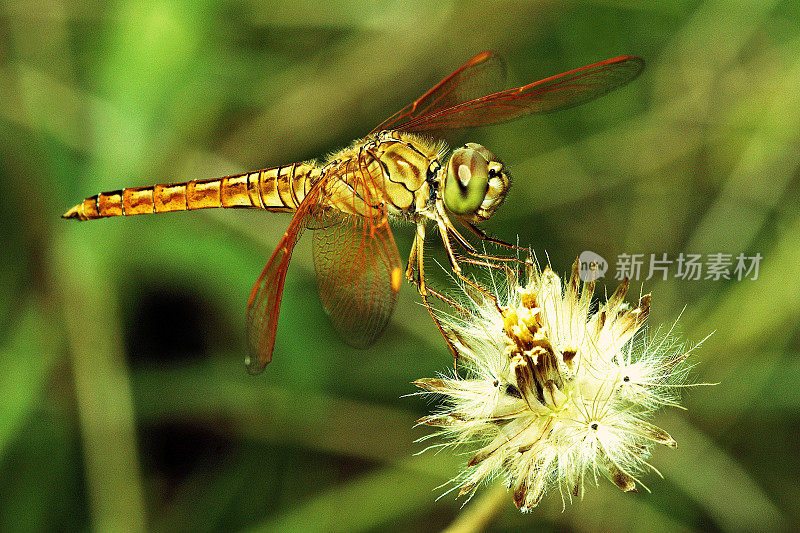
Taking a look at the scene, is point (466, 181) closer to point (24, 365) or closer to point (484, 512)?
point (484, 512)

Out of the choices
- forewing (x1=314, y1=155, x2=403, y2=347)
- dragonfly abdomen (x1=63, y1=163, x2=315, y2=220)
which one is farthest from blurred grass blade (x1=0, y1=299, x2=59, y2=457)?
forewing (x1=314, y1=155, x2=403, y2=347)

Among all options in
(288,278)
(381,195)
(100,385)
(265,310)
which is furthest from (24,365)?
(381,195)

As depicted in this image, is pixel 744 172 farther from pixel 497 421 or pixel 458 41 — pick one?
pixel 497 421

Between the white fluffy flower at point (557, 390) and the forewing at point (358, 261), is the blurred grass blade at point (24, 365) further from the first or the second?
Result: the white fluffy flower at point (557, 390)

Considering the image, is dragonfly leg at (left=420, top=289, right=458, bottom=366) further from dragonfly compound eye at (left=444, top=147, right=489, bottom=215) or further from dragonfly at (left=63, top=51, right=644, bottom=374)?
dragonfly compound eye at (left=444, top=147, right=489, bottom=215)

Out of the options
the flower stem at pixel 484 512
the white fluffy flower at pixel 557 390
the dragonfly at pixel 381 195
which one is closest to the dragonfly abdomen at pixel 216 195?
the dragonfly at pixel 381 195

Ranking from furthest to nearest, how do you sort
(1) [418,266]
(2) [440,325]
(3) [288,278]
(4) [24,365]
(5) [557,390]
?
(3) [288,278], (4) [24,365], (1) [418,266], (2) [440,325], (5) [557,390]
